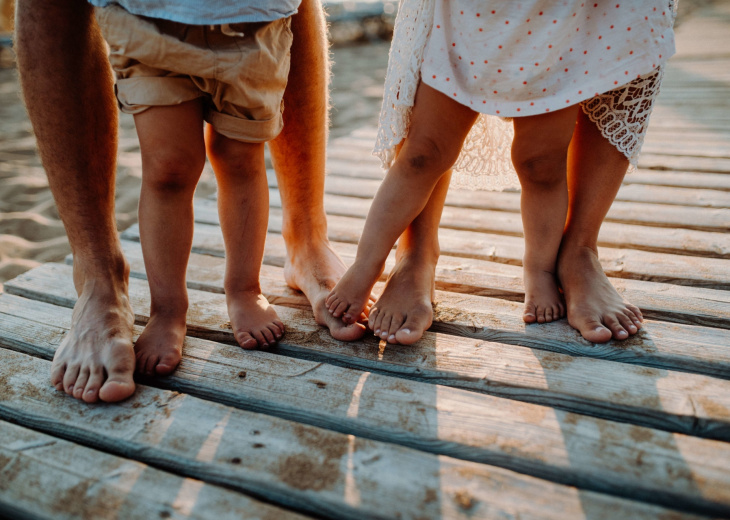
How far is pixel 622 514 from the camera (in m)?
0.78

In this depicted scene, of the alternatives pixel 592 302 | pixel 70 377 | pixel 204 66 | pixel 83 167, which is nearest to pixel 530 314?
pixel 592 302

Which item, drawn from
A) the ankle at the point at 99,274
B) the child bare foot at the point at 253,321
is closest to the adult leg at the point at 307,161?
the child bare foot at the point at 253,321

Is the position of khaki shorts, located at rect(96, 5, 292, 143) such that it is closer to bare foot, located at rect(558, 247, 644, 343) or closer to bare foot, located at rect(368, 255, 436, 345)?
bare foot, located at rect(368, 255, 436, 345)

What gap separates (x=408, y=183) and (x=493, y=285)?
0.43 m

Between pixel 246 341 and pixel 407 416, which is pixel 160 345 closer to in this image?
pixel 246 341

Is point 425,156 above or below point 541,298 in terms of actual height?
above

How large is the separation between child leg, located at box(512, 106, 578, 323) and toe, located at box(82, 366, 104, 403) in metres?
0.97

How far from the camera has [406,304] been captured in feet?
4.19

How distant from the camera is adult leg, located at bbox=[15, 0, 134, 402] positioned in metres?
1.12

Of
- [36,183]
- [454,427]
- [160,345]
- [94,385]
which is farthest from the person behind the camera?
[36,183]

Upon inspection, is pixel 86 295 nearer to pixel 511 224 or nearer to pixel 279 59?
pixel 279 59

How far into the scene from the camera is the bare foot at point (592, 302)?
1.18m

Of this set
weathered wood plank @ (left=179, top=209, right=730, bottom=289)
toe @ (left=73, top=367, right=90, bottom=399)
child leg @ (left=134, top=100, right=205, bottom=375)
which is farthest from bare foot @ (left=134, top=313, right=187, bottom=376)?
weathered wood plank @ (left=179, top=209, right=730, bottom=289)

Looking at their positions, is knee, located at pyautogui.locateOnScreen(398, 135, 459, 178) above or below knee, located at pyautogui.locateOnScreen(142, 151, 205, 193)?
above
